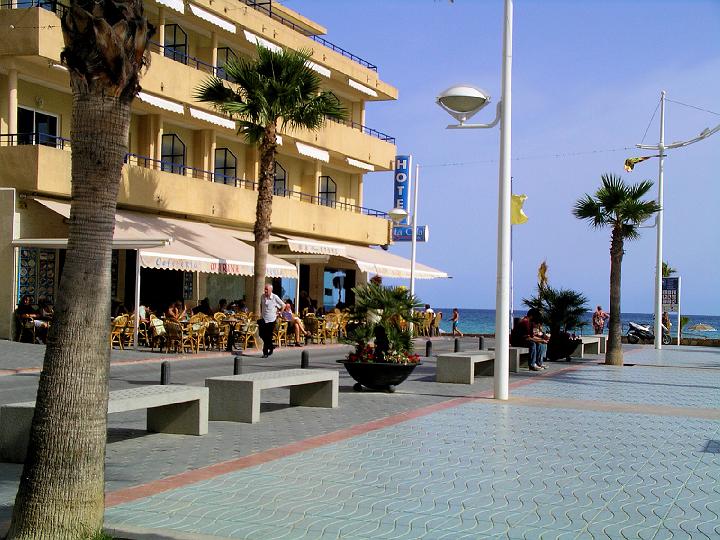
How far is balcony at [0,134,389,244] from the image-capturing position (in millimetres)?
23703

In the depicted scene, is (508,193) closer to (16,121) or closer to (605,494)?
(605,494)

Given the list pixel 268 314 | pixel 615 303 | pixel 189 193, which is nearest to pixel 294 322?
pixel 189 193

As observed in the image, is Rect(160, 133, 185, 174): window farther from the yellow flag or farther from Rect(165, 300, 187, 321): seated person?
the yellow flag

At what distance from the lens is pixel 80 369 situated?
527 cm

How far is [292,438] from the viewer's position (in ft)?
32.6

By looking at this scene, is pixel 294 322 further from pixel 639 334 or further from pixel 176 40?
pixel 639 334

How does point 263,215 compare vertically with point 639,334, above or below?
above

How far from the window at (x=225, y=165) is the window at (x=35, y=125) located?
806 centimetres

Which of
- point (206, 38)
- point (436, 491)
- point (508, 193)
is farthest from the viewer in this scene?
point (206, 38)

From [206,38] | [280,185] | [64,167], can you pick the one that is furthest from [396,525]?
[280,185]

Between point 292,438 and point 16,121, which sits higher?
point 16,121

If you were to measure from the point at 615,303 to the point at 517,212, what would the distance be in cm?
799

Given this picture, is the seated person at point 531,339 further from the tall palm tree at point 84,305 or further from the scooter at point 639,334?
the scooter at point 639,334

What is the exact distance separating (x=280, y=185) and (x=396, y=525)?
32.7 m
